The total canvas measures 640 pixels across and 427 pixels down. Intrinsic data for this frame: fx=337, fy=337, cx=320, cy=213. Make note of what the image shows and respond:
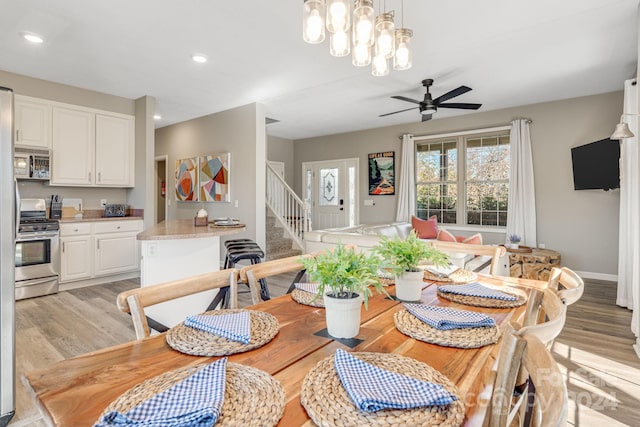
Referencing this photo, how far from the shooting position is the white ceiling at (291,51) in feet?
9.03

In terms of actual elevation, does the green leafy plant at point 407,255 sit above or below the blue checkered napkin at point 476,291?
above

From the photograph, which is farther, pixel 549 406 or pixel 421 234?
pixel 421 234

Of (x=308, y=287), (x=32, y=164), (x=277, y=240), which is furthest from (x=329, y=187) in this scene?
(x=308, y=287)

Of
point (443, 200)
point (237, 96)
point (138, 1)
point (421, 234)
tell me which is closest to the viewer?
point (138, 1)

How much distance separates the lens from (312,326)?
3.67 ft

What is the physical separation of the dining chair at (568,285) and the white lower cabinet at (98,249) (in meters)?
4.92

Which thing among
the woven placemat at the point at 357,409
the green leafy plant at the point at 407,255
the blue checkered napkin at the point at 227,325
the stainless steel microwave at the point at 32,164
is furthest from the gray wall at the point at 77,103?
the woven placemat at the point at 357,409

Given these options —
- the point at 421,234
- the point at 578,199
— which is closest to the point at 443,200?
the point at 421,234

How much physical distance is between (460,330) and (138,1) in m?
3.14

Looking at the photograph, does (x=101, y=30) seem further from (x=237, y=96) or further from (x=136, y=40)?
(x=237, y=96)

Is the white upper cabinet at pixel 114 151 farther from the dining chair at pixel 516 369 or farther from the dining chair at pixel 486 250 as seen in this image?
the dining chair at pixel 516 369

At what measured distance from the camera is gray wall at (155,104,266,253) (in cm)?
520

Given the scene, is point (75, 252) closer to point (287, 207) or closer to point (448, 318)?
point (287, 207)

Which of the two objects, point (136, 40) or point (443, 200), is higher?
point (136, 40)
